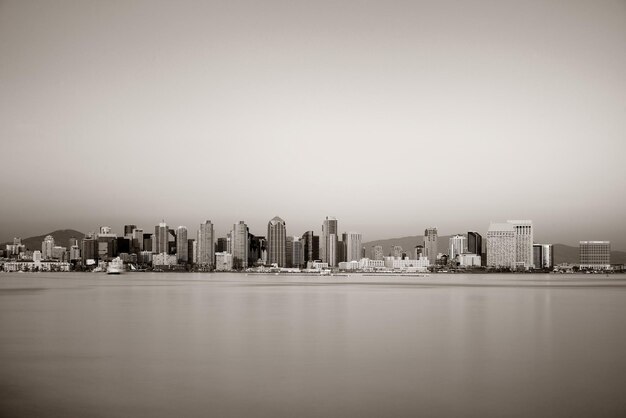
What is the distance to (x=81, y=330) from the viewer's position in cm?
3328

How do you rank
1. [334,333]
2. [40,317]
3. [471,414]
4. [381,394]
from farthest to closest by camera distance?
[40,317]
[334,333]
[381,394]
[471,414]

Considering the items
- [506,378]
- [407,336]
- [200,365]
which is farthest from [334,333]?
[506,378]

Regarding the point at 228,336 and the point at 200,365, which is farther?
the point at 228,336

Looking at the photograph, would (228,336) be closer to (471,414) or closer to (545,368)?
(545,368)

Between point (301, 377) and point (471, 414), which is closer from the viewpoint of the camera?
point (471, 414)

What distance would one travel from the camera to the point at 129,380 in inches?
770

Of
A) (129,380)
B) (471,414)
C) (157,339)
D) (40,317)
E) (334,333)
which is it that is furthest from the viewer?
(40,317)

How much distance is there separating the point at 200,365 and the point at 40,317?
74.6 ft

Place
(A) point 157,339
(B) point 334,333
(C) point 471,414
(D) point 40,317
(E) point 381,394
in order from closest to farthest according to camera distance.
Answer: (C) point 471,414
(E) point 381,394
(A) point 157,339
(B) point 334,333
(D) point 40,317

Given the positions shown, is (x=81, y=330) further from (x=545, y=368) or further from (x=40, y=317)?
(x=545, y=368)

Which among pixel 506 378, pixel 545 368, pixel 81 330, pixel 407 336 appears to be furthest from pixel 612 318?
pixel 81 330

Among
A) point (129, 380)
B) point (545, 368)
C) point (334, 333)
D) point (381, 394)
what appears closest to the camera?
point (381, 394)

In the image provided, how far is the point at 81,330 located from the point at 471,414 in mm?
24277

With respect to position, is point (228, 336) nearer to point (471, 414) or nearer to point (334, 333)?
point (334, 333)
